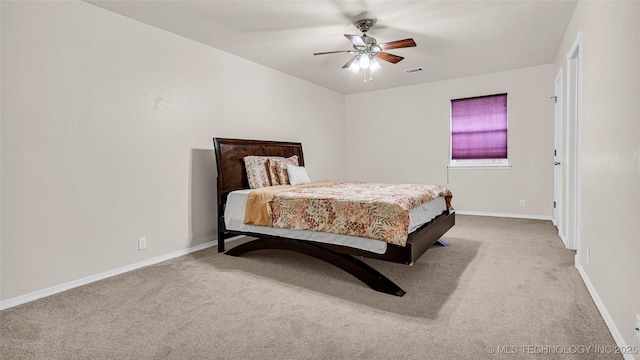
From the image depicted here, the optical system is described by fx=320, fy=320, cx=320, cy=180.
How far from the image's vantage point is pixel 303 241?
9.78 feet

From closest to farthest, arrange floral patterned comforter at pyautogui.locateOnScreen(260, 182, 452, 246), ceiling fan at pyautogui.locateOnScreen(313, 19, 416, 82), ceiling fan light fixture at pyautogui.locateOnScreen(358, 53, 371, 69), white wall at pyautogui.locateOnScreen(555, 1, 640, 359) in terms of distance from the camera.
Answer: white wall at pyautogui.locateOnScreen(555, 1, 640, 359), floral patterned comforter at pyautogui.locateOnScreen(260, 182, 452, 246), ceiling fan at pyautogui.locateOnScreen(313, 19, 416, 82), ceiling fan light fixture at pyautogui.locateOnScreen(358, 53, 371, 69)

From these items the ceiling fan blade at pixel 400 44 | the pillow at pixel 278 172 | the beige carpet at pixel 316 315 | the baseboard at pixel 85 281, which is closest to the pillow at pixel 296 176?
the pillow at pixel 278 172

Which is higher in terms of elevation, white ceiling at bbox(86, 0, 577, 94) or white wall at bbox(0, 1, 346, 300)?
white ceiling at bbox(86, 0, 577, 94)

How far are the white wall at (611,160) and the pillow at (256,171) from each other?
322 centimetres

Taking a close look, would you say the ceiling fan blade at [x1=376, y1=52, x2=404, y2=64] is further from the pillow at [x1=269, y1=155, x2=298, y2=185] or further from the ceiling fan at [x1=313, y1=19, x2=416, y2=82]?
the pillow at [x1=269, y1=155, x2=298, y2=185]

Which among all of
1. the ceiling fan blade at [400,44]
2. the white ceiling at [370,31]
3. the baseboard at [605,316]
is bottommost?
the baseboard at [605,316]

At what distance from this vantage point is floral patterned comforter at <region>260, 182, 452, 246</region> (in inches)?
95.5

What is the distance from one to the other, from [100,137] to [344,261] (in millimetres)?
2496

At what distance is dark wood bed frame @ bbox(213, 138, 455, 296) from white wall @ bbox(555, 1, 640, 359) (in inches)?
44.5

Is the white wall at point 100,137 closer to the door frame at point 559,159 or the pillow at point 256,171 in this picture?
the pillow at point 256,171

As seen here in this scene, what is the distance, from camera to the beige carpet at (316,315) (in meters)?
1.79

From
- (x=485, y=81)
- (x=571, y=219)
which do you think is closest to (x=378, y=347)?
(x=571, y=219)

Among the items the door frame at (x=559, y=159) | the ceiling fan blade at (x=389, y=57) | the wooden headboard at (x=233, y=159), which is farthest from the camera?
the door frame at (x=559, y=159)

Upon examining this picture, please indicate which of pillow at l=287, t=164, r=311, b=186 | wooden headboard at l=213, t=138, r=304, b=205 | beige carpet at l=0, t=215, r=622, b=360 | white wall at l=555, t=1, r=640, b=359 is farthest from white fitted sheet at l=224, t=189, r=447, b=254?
white wall at l=555, t=1, r=640, b=359
